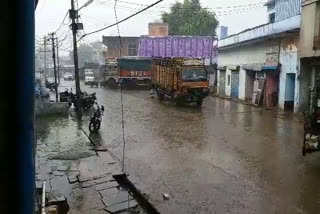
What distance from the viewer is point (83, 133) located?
14422mm

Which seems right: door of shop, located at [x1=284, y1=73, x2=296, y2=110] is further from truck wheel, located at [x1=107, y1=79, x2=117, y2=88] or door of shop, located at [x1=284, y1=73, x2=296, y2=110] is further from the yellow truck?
truck wheel, located at [x1=107, y1=79, x2=117, y2=88]

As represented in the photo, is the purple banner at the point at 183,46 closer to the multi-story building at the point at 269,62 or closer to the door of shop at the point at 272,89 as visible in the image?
the multi-story building at the point at 269,62

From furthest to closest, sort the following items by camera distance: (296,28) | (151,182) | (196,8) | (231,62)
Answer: (196,8) → (231,62) → (296,28) → (151,182)

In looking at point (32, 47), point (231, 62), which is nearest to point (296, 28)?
point (231, 62)

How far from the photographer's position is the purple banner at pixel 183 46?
35.4 metres

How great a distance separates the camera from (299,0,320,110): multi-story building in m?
17.0

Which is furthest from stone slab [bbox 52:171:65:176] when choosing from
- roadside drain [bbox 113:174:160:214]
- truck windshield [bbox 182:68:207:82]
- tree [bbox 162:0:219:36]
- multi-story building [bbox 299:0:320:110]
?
tree [bbox 162:0:219:36]

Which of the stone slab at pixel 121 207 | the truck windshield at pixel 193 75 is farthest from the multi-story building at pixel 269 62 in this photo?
the stone slab at pixel 121 207

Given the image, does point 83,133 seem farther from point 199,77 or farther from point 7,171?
point 7,171

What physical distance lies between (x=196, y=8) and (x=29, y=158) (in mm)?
47060

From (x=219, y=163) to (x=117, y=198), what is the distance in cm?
341

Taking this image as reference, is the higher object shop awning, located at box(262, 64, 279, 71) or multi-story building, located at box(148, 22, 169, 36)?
multi-story building, located at box(148, 22, 169, 36)

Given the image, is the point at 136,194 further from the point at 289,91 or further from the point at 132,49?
the point at 132,49

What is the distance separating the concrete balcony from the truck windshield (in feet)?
13.9
